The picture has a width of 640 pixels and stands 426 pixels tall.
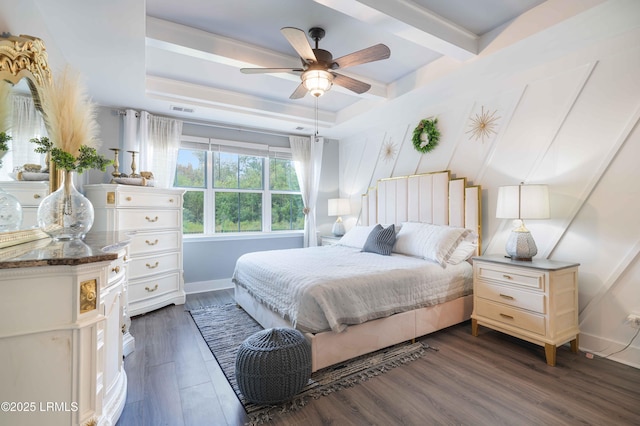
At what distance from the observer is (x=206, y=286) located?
14.2 feet

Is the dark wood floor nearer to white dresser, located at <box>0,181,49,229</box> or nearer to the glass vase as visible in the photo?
the glass vase

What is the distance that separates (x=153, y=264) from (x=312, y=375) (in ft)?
7.64

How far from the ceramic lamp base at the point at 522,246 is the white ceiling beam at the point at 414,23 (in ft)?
5.37

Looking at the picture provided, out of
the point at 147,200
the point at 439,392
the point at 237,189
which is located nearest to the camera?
the point at 439,392

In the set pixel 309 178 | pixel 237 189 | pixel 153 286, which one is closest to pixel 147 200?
pixel 153 286

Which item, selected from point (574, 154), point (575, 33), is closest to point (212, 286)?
point (574, 154)

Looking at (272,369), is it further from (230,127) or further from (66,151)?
(230,127)

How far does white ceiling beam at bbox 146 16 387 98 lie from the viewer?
235 cm

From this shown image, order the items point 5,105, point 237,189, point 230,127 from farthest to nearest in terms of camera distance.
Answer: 1. point 237,189
2. point 230,127
3. point 5,105

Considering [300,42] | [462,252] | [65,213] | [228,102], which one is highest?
[228,102]

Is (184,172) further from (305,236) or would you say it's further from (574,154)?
(574,154)

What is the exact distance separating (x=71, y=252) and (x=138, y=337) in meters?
1.94

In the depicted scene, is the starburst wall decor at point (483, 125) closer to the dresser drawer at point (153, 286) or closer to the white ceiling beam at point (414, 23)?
the white ceiling beam at point (414, 23)

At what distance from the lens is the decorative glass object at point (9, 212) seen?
1.29 m
